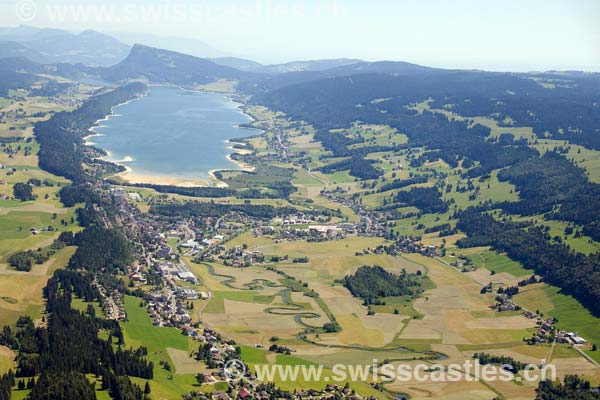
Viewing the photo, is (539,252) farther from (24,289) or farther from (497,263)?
(24,289)

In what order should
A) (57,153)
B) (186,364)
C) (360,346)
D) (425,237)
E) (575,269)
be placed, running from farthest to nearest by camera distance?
(57,153), (425,237), (575,269), (360,346), (186,364)

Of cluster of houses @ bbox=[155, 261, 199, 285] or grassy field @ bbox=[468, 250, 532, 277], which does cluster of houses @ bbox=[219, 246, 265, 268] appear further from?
grassy field @ bbox=[468, 250, 532, 277]

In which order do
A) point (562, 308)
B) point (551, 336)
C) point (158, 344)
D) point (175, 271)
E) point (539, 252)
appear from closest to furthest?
1. point (158, 344)
2. point (551, 336)
3. point (562, 308)
4. point (175, 271)
5. point (539, 252)

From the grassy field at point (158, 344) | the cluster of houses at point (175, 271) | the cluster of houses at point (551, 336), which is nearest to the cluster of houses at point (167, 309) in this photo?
the grassy field at point (158, 344)

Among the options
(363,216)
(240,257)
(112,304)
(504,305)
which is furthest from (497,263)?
(112,304)

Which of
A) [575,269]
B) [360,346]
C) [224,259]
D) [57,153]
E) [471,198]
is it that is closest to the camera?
[360,346]

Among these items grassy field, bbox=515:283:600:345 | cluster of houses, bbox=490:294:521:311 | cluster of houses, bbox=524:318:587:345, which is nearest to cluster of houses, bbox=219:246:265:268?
cluster of houses, bbox=490:294:521:311

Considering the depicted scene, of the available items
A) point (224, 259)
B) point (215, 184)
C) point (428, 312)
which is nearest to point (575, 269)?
point (428, 312)

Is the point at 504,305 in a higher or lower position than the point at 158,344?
lower

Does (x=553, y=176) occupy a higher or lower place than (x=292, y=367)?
higher

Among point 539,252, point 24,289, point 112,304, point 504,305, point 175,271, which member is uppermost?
point 539,252

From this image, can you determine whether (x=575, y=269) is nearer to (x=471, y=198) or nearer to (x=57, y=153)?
(x=471, y=198)
